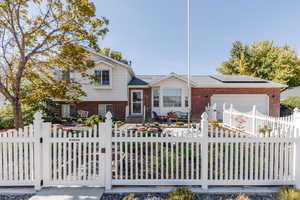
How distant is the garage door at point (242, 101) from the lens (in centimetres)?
1434

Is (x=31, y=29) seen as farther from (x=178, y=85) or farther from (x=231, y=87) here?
(x=231, y=87)

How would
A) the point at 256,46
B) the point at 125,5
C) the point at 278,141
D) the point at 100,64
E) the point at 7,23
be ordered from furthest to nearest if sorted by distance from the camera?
the point at 256,46
the point at 100,64
the point at 125,5
the point at 7,23
the point at 278,141

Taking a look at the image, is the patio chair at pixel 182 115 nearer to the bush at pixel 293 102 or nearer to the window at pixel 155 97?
the window at pixel 155 97

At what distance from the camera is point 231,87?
46.9 ft

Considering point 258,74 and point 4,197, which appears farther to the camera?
point 258,74

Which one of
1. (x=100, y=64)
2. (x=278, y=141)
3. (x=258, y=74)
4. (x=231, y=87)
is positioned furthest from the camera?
(x=258, y=74)

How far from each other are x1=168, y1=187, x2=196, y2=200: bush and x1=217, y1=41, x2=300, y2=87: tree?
28.9 metres

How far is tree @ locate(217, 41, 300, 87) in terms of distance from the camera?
83.5 feet

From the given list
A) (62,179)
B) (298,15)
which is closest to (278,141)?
(62,179)

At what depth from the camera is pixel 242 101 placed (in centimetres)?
1436

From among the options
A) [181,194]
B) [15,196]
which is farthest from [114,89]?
A: [181,194]

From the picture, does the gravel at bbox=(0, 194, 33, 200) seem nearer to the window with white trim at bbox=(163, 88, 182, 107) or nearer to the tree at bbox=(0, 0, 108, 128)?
the tree at bbox=(0, 0, 108, 128)

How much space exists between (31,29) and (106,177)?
537 centimetres

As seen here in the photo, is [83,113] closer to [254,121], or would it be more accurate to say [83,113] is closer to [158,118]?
[158,118]
